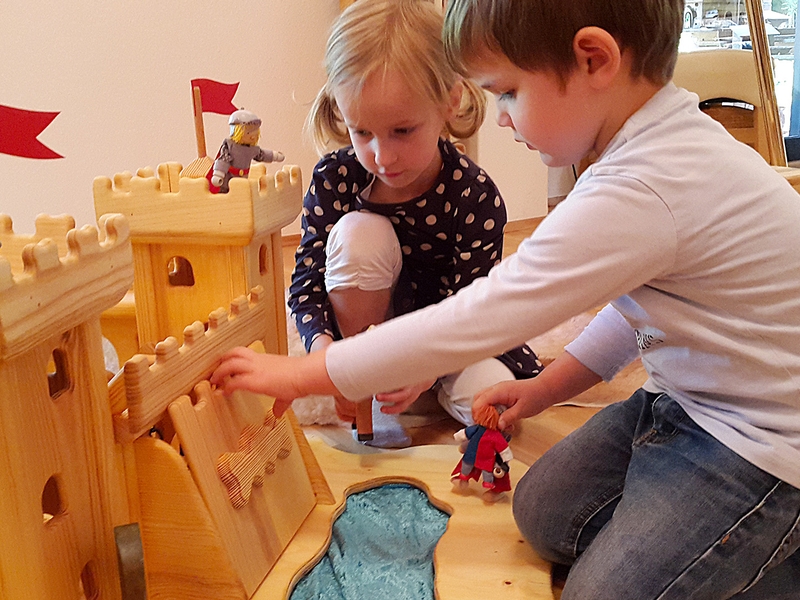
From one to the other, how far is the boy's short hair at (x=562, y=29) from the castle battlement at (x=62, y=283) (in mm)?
339

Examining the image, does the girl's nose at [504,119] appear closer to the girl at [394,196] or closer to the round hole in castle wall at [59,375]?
the girl at [394,196]

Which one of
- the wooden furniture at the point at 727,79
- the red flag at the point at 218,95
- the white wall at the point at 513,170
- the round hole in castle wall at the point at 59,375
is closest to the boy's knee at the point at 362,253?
the round hole in castle wall at the point at 59,375

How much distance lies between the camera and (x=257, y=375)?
713mm

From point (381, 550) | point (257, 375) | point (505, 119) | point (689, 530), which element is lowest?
point (381, 550)

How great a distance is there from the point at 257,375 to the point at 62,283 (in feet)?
0.75

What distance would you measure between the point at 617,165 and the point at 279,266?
1.56 feet

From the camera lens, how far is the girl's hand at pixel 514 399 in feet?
2.95

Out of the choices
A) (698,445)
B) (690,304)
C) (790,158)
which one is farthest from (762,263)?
(790,158)

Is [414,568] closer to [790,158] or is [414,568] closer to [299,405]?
[299,405]

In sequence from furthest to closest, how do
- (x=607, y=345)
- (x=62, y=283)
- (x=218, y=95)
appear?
(x=218, y=95) → (x=607, y=345) → (x=62, y=283)

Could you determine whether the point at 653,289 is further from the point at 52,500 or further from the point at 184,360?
the point at 52,500

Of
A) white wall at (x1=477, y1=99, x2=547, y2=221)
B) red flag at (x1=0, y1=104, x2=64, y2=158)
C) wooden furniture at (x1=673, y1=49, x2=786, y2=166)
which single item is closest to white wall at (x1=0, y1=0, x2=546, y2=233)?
red flag at (x1=0, y1=104, x2=64, y2=158)

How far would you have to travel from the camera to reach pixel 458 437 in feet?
3.06

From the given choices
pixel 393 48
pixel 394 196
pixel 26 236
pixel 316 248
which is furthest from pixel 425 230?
pixel 26 236
